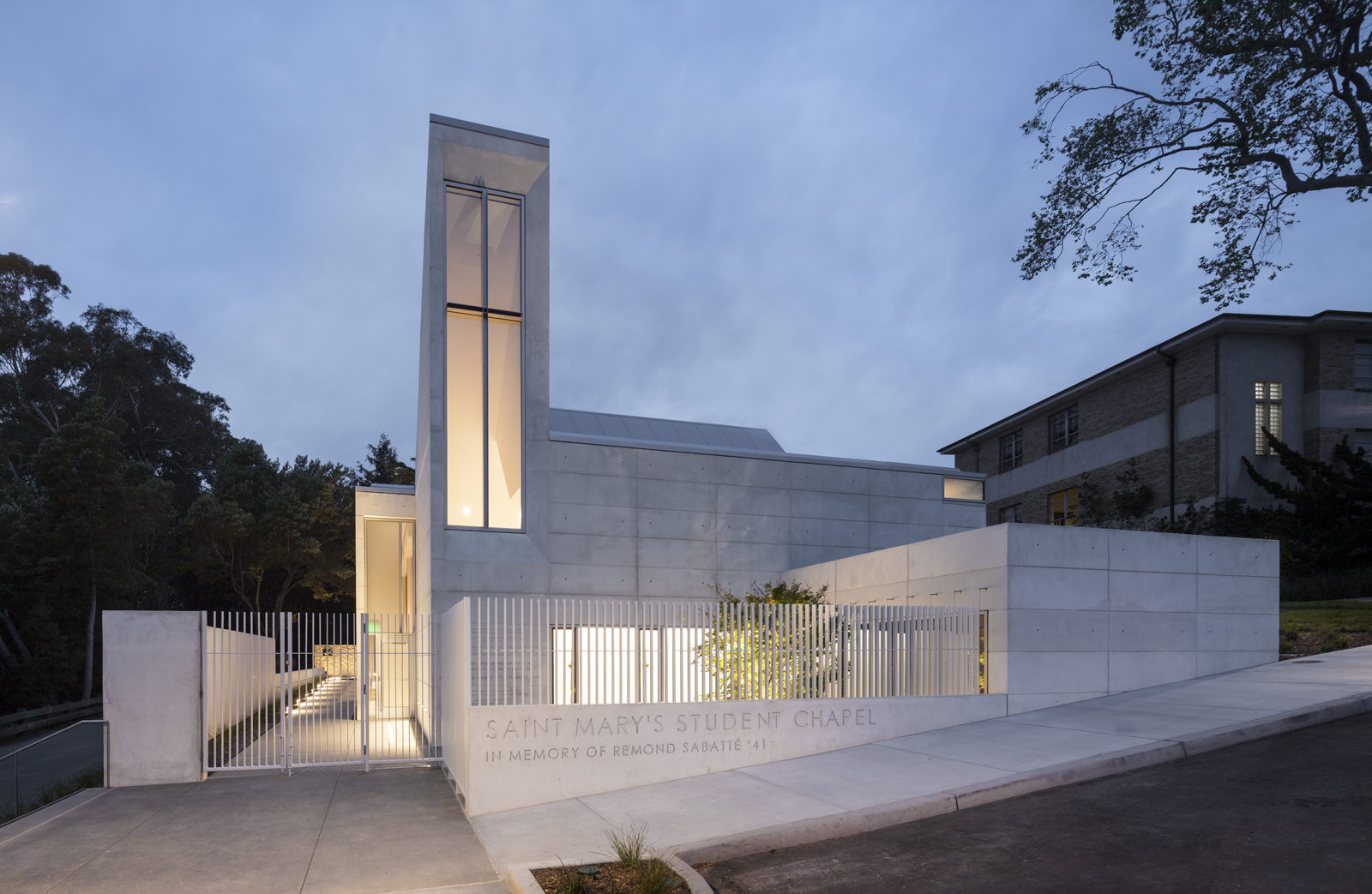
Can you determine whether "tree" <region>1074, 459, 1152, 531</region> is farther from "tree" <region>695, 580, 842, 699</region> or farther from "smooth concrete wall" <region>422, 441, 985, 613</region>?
"tree" <region>695, 580, 842, 699</region>

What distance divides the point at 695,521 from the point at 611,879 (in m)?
12.3

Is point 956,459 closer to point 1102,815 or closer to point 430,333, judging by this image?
point 430,333

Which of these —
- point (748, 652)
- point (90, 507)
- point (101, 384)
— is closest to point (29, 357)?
point (101, 384)

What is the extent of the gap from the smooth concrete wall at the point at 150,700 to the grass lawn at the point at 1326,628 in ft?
62.3

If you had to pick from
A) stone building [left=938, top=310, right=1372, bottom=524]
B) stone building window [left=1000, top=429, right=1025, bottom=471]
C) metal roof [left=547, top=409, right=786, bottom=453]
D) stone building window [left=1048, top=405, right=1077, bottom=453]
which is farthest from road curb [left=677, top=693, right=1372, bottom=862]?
stone building window [left=1000, top=429, right=1025, bottom=471]

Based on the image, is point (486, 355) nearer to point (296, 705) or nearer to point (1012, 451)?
point (296, 705)

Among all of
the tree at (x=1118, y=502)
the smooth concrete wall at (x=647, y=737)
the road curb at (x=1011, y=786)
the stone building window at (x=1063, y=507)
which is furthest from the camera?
the stone building window at (x=1063, y=507)

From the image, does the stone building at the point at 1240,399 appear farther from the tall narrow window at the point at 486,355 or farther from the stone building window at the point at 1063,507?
→ the tall narrow window at the point at 486,355

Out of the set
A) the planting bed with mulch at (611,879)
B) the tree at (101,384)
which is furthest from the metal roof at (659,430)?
the tree at (101,384)

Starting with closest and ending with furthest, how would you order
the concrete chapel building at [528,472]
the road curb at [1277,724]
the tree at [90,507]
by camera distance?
the road curb at [1277,724] → the concrete chapel building at [528,472] → the tree at [90,507]

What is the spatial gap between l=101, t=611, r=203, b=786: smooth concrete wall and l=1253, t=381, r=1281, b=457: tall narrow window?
3069 cm

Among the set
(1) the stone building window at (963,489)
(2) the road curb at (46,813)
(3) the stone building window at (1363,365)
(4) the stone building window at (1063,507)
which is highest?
(3) the stone building window at (1363,365)

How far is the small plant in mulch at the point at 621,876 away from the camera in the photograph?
6.90 m

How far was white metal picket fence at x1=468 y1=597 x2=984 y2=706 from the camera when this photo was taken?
12016 mm
